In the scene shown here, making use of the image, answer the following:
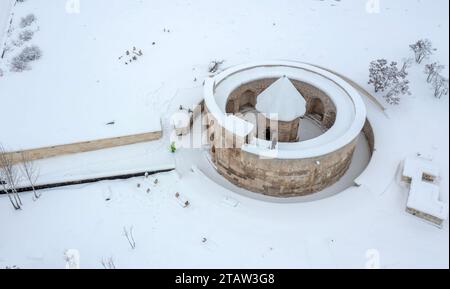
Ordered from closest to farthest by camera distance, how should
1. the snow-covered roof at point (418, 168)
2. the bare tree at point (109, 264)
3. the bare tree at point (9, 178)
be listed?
the bare tree at point (109, 264), the bare tree at point (9, 178), the snow-covered roof at point (418, 168)

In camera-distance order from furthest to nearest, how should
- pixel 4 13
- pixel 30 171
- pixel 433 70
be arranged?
pixel 4 13, pixel 433 70, pixel 30 171

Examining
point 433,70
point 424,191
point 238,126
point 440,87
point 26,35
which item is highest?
point 26,35

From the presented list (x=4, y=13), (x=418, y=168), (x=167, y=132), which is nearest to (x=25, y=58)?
(x=4, y=13)

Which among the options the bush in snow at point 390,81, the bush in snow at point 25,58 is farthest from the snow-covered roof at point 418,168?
the bush in snow at point 25,58

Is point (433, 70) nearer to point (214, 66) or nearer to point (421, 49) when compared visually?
point (421, 49)

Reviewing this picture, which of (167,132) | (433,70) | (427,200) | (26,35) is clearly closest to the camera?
(427,200)

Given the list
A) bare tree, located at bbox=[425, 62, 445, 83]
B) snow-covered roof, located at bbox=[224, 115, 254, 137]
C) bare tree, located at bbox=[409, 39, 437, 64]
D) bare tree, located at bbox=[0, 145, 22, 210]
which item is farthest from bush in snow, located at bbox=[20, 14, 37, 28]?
bare tree, located at bbox=[425, 62, 445, 83]

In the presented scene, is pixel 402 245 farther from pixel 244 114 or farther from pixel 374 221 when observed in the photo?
pixel 244 114

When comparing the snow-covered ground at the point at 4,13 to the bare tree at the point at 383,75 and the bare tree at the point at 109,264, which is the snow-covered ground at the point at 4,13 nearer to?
the bare tree at the point at 109,264
